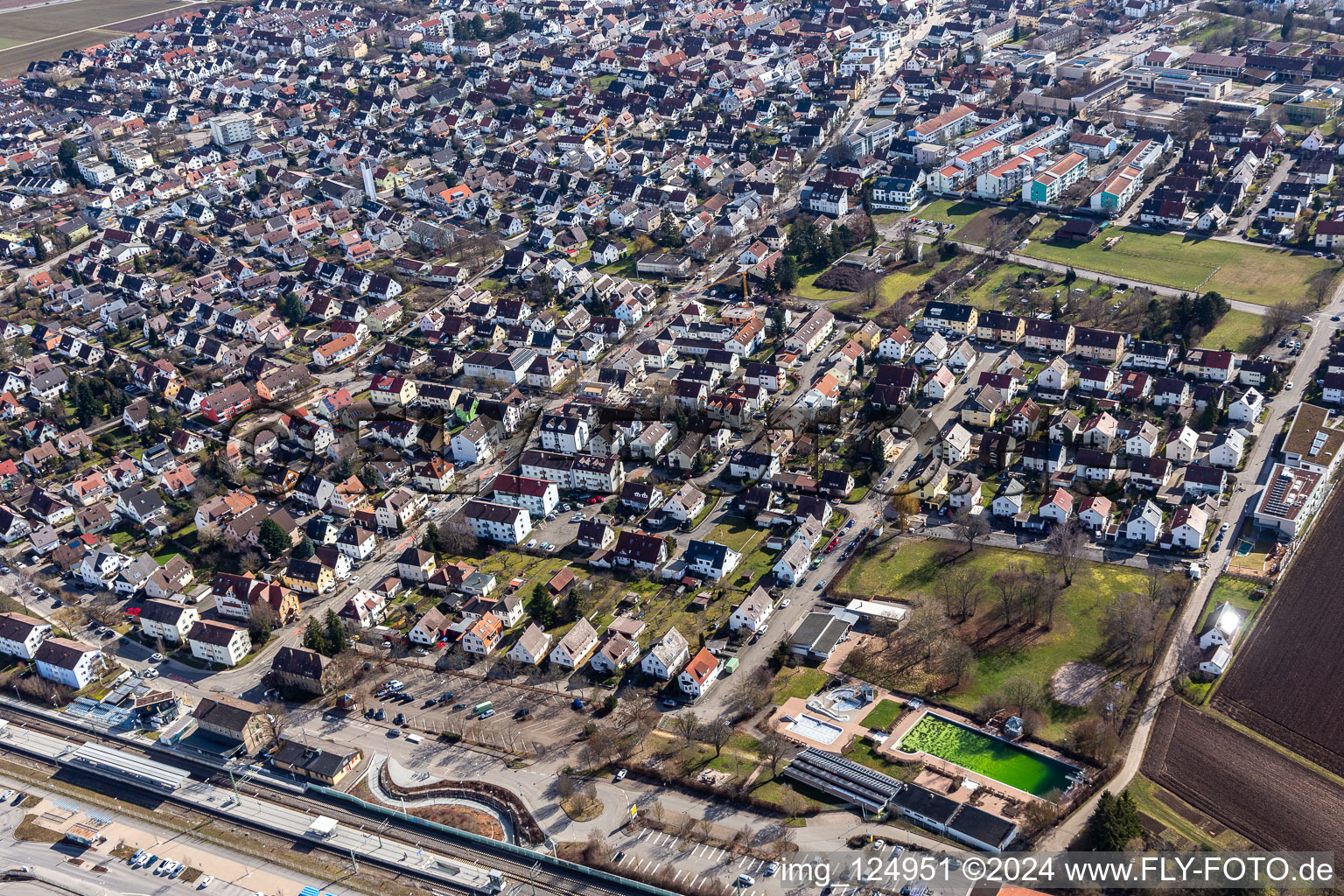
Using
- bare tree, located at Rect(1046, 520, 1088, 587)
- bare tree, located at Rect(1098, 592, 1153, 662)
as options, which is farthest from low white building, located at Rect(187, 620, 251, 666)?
bare tree, located at Rect(1098, 592, 1153, 662)

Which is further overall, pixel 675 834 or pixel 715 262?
pixel 715 262

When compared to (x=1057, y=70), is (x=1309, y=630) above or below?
below

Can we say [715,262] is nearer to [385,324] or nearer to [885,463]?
[385,324]

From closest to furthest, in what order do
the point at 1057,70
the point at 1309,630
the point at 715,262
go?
the point at 1309,630 → the point at 715,262 → the point at 1057,70

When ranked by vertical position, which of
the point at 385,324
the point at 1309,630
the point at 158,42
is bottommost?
the point at 1309,630

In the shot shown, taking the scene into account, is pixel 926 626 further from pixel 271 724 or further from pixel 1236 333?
pixel 1236 333

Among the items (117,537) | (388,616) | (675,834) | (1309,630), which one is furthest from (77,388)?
(1309,630)

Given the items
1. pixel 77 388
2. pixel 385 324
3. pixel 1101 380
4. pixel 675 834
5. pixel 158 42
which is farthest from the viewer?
pixel 158 42

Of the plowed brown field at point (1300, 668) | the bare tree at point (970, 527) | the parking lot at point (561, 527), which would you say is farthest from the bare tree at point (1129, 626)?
the parking lot at point (561, 527)

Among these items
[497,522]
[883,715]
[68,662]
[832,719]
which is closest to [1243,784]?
[883,715]
